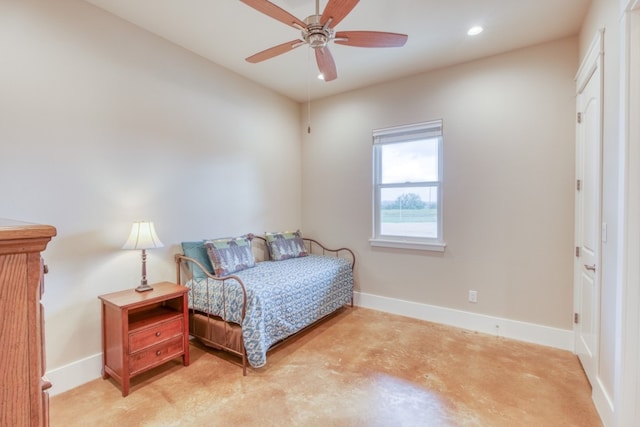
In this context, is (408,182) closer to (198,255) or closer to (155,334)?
(198,255)

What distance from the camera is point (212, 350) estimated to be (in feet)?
9.04

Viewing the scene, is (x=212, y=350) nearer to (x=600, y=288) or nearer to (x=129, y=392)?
(x=129, y=392)

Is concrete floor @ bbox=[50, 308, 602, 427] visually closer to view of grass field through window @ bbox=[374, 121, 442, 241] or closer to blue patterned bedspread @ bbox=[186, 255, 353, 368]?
blue patterned bedspread @ bbox=[186, 255, 353, 368]

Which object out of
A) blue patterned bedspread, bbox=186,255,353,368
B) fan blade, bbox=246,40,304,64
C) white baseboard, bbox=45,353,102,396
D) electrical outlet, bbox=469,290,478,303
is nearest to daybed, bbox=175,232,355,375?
blue patterned bedspread, bbox=186,255,353,368

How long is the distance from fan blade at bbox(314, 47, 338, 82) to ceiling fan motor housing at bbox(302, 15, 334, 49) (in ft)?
0.33

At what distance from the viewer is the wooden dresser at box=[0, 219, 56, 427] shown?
480mm

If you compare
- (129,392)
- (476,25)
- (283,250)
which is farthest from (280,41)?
(129,392)

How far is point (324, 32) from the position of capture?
187 cm

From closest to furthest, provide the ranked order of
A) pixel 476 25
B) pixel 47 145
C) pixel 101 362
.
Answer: pixel 47 145 → pixel 101 362 → pixel 476 25

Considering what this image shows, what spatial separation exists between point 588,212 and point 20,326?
126 inches

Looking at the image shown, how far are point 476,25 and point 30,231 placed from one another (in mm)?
3184

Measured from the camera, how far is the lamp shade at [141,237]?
2316 mm

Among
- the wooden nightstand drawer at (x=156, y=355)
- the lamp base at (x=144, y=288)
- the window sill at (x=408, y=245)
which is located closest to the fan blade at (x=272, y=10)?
the lamp base at (x=144, y=288)

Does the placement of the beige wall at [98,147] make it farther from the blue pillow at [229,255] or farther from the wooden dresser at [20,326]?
the wooden dresser at [20,326]
